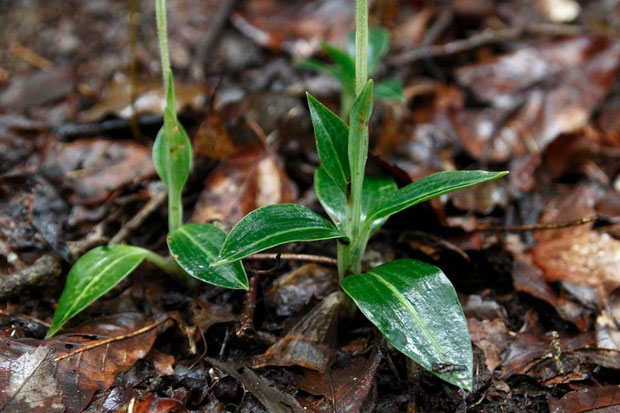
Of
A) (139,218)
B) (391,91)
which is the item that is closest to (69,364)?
(139,218)

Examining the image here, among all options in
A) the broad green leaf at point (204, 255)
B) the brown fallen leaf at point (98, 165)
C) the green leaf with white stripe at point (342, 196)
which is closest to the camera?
the broad green leaf at point (204, 255)

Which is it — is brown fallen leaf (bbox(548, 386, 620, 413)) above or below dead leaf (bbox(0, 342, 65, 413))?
below

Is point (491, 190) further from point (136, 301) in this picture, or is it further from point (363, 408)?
point (136, 301)

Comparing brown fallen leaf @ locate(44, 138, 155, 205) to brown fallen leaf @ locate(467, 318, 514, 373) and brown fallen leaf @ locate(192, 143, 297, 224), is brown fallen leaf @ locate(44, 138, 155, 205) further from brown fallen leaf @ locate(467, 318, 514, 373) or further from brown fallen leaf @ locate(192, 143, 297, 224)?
brown fallen leaf @ locate(467, 318, 514, 373)

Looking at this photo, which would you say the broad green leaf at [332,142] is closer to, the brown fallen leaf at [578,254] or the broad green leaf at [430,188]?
the broad green leaf at [430,188]

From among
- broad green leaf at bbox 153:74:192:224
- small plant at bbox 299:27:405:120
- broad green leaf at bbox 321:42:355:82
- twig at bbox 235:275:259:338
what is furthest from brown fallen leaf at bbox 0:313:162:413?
broad green leaf at bbox 321:42:355:82

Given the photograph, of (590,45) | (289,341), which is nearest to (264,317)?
(289,341)

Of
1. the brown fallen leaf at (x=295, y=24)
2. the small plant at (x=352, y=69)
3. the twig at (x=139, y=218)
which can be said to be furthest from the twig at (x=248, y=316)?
the brown fallen leaf at (x=295, y=24)

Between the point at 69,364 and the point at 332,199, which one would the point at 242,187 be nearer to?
the point at 332,199
